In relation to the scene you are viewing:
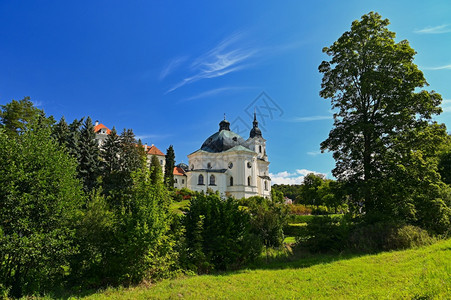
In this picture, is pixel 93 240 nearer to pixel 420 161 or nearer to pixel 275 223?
pixel 275 223

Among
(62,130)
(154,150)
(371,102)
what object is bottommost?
(371,102)

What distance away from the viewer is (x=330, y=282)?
25.0 feet

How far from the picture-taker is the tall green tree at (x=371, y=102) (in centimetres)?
1431

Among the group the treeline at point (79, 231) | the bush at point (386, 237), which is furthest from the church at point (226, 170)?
the treeline at point (79, 231)

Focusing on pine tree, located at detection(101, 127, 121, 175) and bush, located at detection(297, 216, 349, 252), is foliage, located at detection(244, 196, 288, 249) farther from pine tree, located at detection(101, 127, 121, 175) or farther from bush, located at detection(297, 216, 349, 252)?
pine tree, located at detection(101, 127, 121, 175)

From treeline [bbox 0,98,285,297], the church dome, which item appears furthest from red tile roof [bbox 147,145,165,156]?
treeline [bbox 0,98,285,297]

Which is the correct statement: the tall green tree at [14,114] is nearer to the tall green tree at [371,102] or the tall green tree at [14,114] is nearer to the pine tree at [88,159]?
the pine tree at [88,159]

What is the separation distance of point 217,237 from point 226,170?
43127mm

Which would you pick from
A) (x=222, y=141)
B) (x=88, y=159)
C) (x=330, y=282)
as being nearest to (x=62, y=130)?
(x=88, y=159)

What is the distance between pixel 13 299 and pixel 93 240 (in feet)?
6.76

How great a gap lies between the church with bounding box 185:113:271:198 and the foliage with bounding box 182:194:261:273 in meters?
38.1

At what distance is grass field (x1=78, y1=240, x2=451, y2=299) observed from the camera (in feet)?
20.7

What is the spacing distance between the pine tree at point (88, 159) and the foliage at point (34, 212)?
2439cm

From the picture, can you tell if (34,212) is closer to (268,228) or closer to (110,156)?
(268,228)
